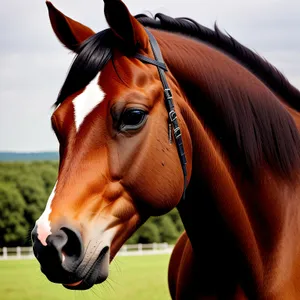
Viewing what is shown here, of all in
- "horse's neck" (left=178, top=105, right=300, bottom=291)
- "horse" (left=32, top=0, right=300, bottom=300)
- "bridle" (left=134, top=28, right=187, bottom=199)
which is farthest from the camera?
"horse's neck" (left=178, top=105, right=300, bottom=291)

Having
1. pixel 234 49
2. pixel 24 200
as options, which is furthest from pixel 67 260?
pixel 24 200

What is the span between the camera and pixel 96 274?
3.60 metres

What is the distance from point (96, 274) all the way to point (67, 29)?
5.36 feet

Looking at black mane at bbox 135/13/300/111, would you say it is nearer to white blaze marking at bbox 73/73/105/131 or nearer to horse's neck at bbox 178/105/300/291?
horse's neck at bbox 178/105/300/291

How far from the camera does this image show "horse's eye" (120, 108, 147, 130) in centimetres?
373

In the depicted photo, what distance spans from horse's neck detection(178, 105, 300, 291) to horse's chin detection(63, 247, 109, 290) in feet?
2.83

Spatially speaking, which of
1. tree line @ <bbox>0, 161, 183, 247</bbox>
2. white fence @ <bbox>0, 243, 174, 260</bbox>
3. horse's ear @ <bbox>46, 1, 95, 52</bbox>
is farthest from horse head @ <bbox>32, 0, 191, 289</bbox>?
white fence @ <bbox>0, 243, 174, 260</bbox>

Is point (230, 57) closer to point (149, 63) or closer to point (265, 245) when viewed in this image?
point (149, 63)

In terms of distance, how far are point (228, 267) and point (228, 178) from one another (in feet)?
2.03

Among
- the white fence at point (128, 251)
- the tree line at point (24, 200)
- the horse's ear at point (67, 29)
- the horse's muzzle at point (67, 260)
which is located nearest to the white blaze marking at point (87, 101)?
the horse's ear at point (67, 29)

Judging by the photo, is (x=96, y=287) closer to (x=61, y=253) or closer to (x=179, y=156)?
(x=179, y=156)

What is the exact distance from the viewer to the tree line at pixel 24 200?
39.8 metres

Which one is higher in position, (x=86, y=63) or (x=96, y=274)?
(x=86, y=63)

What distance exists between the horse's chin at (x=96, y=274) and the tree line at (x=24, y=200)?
34.2m
